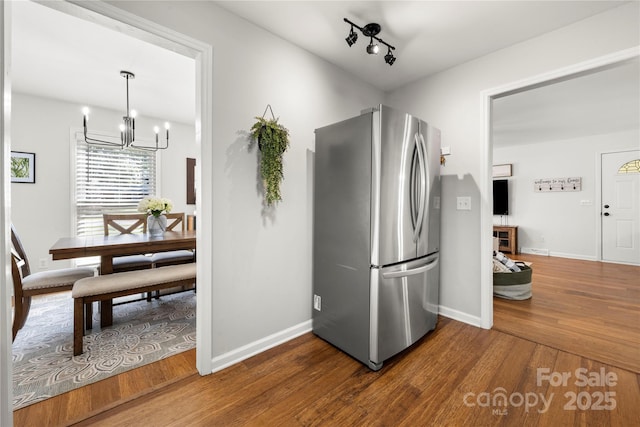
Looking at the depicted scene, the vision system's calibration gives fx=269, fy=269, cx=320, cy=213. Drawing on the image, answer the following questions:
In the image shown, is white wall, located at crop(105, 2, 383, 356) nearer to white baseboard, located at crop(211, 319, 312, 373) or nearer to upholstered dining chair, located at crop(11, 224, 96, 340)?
white baseboard, located at crop(211, 319, 312, 373)

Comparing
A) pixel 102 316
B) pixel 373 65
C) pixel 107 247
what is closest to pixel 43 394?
pixel 102 316

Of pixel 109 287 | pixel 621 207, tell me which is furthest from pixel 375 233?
pixel 621 207

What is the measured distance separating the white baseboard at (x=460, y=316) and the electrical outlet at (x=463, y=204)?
101 centimetres

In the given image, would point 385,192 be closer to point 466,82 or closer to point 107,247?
point 466,82

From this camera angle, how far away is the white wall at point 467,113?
6.90ft

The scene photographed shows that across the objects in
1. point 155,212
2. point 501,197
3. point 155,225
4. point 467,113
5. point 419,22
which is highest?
point 419,22

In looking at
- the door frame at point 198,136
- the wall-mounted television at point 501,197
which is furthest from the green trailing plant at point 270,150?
the wall-mounted television at point 501,197

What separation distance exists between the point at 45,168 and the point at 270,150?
145 inches

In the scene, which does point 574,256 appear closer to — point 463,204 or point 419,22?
point 463,204

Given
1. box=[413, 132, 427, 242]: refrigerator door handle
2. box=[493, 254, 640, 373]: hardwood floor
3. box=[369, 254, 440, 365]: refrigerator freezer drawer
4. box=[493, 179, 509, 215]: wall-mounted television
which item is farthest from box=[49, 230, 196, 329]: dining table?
box=[493, 179, 509, 215]: wall-mounted television

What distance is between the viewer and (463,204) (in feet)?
8.61

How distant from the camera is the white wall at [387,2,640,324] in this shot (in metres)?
2.10

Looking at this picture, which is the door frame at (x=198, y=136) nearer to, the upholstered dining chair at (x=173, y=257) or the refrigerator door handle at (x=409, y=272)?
the refrigerator door handle at (x=409, y=272)

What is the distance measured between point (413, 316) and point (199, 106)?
217 centimetres
